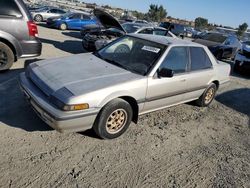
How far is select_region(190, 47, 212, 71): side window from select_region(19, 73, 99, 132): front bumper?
2.47 meters

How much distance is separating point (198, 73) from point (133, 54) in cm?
146

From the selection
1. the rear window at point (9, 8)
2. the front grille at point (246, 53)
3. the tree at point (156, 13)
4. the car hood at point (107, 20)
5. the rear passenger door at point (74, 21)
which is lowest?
the tree at point (156, 13)

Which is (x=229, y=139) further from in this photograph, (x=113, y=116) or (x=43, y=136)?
(x=43, y=136)

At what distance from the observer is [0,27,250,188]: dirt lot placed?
3.11 meters

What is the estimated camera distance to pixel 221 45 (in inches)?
489

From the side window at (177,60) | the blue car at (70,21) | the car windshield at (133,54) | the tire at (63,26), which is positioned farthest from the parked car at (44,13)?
the side window at (177,60)

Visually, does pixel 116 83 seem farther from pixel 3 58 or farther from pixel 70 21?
pixel 70 21

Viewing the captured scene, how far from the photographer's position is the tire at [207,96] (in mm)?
5715

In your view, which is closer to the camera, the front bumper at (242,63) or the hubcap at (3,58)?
the hubcap at (3,58)

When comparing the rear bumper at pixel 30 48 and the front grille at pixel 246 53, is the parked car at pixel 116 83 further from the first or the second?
the front grille at pixel 246 53

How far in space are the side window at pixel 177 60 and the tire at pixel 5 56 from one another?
12.3ft

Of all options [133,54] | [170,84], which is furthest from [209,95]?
[133,54]

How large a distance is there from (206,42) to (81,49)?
A: 628cm

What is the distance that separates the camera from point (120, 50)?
15.9 feet
